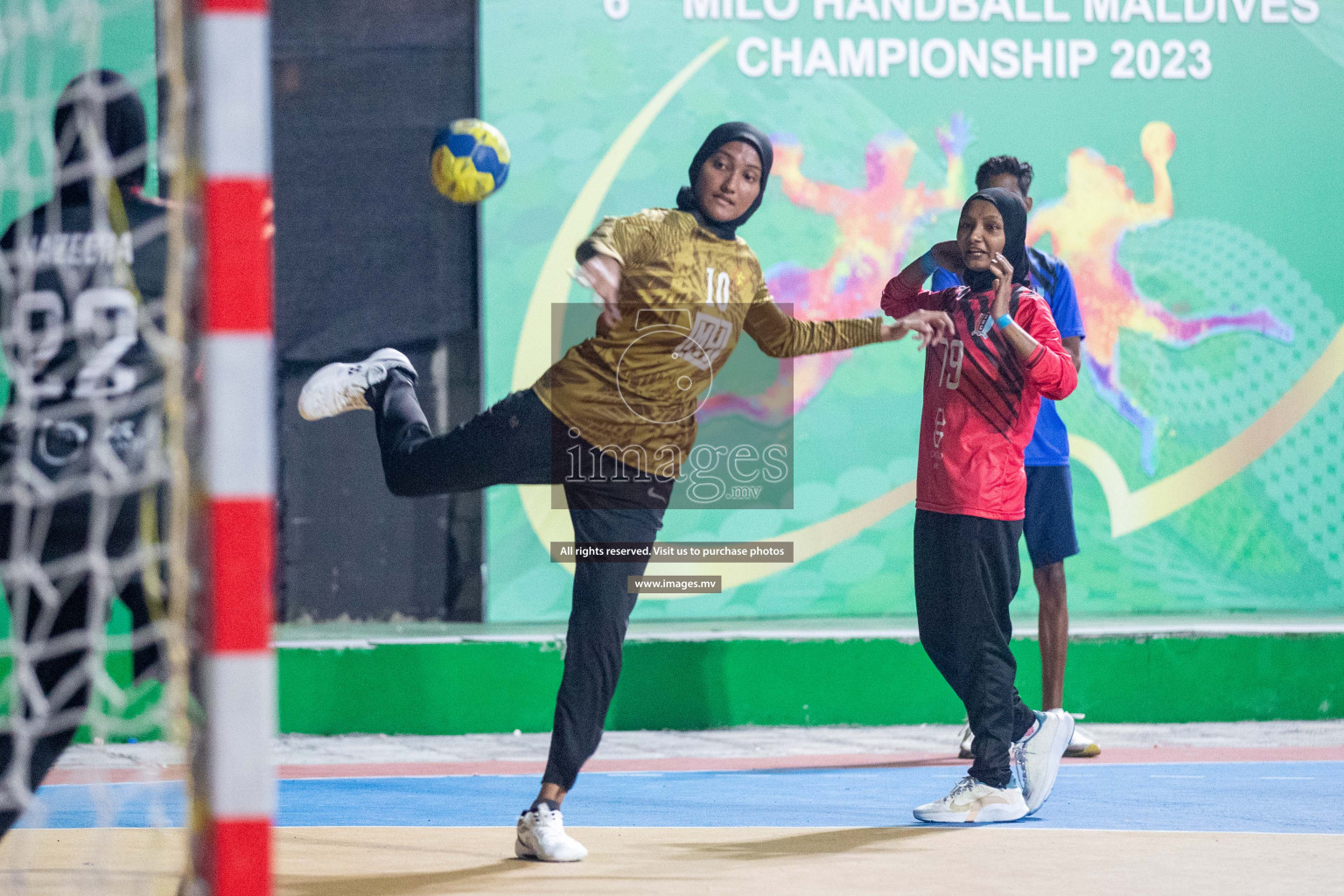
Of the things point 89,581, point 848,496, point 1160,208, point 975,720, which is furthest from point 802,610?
point 89,581

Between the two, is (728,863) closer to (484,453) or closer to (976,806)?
(976,806)

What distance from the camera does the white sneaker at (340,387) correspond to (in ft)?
16.7

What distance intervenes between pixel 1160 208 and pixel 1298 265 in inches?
33.1

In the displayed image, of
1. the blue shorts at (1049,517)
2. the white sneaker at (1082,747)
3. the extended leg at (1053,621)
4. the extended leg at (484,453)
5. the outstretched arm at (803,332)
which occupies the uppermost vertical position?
the outstretched arm at (803,332)

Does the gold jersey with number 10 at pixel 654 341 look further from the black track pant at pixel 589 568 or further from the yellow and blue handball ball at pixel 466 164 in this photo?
the yellow and blue handball ball at pixel 466 164

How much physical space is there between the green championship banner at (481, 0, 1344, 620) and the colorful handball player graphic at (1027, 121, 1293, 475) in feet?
0.05

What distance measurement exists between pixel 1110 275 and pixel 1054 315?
2609mm

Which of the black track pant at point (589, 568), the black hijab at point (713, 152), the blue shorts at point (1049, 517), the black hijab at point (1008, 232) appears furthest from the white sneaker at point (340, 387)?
the blue shorts at point (1049, 517)

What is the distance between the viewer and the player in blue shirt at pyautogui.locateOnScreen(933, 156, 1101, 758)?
6055 millimetres

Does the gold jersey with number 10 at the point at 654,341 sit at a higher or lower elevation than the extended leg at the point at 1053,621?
higher

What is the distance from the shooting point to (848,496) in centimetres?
839

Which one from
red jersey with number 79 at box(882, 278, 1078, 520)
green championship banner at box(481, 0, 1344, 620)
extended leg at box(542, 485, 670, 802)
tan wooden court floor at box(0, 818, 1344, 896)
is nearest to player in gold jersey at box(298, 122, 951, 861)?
extended leg at box(542, 485, 670, 802)

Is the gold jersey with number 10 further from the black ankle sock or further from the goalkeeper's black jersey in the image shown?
the goalkeeper's black jersey

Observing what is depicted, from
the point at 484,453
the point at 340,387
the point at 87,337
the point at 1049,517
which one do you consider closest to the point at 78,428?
the point at 87,337
